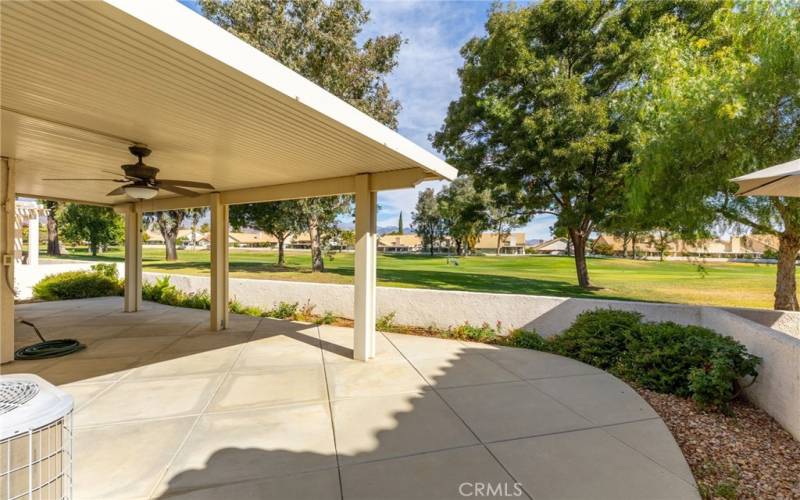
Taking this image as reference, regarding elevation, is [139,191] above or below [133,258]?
above

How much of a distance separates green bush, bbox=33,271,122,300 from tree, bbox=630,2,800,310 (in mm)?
14349

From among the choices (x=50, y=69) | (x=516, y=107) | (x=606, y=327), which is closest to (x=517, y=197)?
(x=516, y=107)

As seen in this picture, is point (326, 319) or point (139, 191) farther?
point (326, 319)

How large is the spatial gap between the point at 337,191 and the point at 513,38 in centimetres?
803

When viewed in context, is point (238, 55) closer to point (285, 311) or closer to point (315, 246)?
point (285, 311)

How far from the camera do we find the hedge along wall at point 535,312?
10.9ft

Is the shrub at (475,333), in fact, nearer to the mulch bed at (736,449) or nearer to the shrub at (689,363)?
the shrub at (689,363)

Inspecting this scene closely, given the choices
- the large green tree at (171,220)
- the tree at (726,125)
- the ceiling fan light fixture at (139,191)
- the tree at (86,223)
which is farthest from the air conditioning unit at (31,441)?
the tree at (86,223)

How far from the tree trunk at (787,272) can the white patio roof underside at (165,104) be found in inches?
246

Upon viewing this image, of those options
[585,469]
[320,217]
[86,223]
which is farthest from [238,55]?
[86,223]

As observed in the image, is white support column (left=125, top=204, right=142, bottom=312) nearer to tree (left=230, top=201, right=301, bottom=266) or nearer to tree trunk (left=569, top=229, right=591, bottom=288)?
tree (left=230, top=201, right=301, bottom=266)

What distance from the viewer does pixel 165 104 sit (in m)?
2.89

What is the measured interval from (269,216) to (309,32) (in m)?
7.61

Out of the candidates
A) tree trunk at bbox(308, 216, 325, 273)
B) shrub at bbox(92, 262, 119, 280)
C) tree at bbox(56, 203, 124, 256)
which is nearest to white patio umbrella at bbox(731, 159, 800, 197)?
tree trunk at bbox(308, 216, 325, 273)
